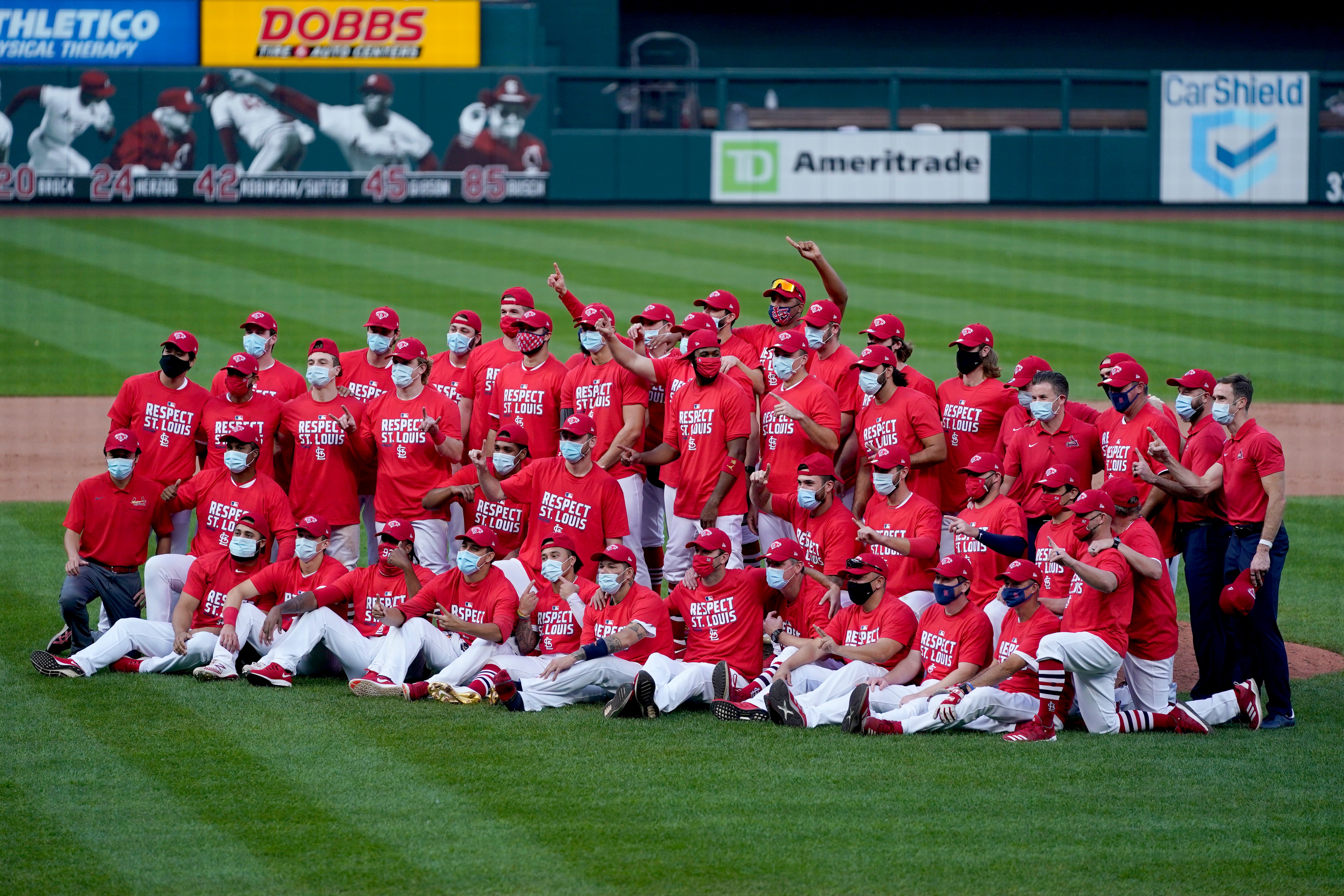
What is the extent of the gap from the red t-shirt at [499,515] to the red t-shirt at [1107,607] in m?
3.16

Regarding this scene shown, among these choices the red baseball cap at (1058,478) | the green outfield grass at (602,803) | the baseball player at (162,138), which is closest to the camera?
the green outfield grass at (602,803)

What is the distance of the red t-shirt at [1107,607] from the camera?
751 centimetres

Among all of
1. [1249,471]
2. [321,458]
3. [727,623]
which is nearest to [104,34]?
[321,458]

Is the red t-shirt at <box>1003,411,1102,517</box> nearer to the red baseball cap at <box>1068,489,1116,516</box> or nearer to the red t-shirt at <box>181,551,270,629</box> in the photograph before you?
the red baseball cap at <box>1068,489,1116,516</box>

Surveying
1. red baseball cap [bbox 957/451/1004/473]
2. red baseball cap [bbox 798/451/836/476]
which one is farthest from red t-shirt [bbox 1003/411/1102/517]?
red baseball cap [bbox 798/451/836/476]

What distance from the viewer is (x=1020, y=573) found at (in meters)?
7.61

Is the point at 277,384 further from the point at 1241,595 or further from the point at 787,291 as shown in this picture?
the point at 1241,595

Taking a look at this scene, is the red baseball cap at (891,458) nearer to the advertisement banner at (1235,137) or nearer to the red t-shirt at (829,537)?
the red t-shirt at (829,537)

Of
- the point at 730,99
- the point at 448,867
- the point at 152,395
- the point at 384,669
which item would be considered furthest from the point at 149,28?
the point at 448,867

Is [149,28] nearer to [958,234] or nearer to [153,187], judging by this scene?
[153,187]

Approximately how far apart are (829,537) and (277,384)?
11.5ft

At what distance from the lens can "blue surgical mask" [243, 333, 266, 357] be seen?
371 inches

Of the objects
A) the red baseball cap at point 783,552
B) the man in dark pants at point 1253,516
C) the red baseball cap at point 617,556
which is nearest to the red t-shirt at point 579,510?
the red baseball cap at point 617,556

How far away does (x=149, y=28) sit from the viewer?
27.2 meters
